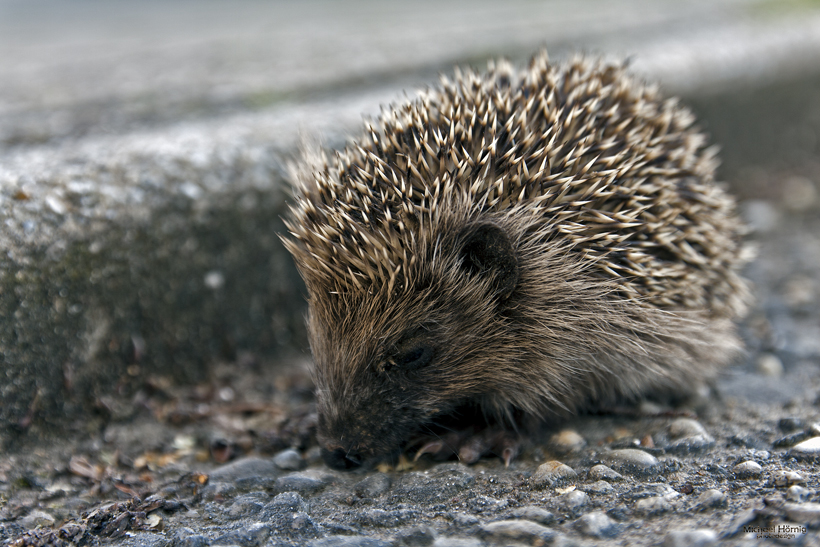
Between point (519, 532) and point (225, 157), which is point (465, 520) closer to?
point (519, 532)

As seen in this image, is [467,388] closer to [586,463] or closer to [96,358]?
[586,463]

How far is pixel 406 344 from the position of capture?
318 cm

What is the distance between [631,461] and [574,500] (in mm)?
414

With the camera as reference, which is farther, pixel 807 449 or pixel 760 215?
pixel 760 215

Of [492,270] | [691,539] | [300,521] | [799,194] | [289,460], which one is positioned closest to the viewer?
[691,539]

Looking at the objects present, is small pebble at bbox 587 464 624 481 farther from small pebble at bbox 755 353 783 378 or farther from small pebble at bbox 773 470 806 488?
small pebble at bbox 755 353 783 378

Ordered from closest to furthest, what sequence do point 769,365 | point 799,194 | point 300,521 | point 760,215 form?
point 300,521
point 769,365
point 760,215
point 799,194

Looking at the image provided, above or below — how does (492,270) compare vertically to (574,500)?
above

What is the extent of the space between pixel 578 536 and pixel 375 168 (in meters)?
1.79

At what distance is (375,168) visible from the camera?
3203mm

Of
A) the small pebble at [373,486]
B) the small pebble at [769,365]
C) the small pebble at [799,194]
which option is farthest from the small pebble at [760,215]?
the small pebble at [373,486]

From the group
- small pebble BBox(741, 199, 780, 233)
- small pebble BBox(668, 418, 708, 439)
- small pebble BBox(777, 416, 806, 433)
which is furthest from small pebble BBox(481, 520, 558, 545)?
small pebble BBox(741, 199, 780, 233)

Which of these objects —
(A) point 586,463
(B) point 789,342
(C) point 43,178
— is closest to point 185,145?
(C) point 43,178

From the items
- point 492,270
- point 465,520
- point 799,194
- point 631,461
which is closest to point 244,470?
point 465,520
